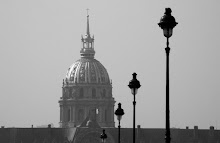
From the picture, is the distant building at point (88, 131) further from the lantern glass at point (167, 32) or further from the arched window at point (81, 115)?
the lantern glass at point (167, 32)

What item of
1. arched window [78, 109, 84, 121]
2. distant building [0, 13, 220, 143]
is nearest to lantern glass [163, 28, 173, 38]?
distant building [0, 13, 220, 143]

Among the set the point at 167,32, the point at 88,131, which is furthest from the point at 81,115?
the point at 167,32

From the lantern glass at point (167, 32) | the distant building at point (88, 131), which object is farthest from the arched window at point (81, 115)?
the lantern glass at point (167, 32)

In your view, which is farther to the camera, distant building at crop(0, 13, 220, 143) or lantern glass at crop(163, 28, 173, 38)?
distant building at crop(0, 13, 220, 143)

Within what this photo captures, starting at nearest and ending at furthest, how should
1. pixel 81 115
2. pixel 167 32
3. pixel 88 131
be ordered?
pixel 167 32
pixel 88 131
pixel 81 115

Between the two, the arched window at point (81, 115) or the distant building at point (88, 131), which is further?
the arched window at point (81, 115)

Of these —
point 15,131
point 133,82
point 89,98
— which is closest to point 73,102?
point 89,98

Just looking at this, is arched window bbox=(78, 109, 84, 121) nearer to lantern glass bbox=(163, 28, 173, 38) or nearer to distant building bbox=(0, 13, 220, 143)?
distant building bbox=(0, 13, 220, 143)

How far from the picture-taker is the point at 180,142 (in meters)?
187

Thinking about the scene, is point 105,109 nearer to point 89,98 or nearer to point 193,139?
point 89,98

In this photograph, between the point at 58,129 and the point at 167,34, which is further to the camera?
the point at 58,129

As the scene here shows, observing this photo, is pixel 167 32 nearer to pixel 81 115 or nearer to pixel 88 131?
pixel 88 131

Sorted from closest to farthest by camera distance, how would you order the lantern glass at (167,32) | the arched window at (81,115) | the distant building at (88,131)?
the lantern glass at (167,32), the distant building at (88,131), the arched window at (81,115)

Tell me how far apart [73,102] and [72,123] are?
406cm
